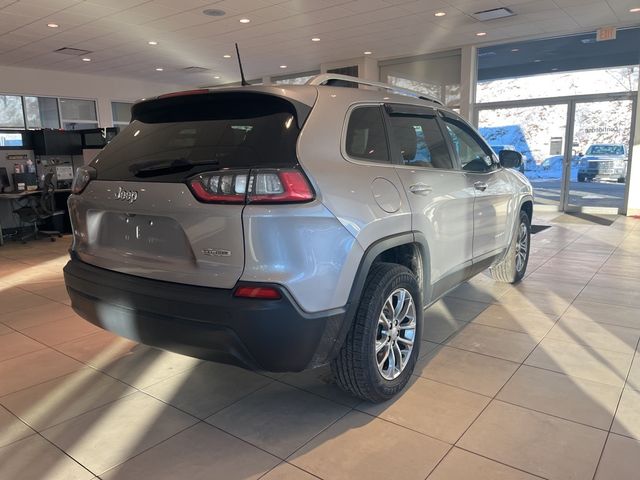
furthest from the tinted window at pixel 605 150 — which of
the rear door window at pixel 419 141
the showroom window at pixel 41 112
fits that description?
the showroom window at pixel 41 112

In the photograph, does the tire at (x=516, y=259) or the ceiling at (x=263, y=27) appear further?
the ceiling at (x=263, y=27)

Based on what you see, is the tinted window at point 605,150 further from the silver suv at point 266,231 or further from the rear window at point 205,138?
the rear window at point 205,138

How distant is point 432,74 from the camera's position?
1106 cm

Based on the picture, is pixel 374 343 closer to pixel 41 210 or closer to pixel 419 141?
pixel 419 141

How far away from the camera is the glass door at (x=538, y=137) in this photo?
997cm

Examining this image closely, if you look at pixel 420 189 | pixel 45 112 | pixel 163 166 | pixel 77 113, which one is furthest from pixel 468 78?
pixel 45 112

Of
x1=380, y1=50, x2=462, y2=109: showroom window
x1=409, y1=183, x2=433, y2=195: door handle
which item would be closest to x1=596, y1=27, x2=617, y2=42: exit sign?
x1=380, y1=50, x2=462, y2=109: showroom window

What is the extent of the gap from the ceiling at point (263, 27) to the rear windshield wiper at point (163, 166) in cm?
580

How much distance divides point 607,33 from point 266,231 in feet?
31.7

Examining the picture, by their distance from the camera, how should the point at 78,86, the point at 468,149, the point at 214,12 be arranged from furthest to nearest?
the point at 78,86 < the point at 214,12 < the point at 468,149

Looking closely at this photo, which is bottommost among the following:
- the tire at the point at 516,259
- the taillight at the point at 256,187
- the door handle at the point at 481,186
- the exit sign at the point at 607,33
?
the tire at the point at 516,259

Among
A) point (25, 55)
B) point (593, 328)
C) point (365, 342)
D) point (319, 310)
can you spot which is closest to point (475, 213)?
point (593, 328)

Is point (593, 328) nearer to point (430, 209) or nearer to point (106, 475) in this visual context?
point (430, 209)

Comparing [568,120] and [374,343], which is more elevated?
[568,120]
